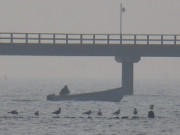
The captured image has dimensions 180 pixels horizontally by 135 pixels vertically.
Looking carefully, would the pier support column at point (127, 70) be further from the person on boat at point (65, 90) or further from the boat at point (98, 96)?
the person on boat at point (65, 90)

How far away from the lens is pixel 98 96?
72875mm

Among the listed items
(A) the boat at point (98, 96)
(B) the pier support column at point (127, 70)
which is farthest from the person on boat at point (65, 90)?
(B) the pier support column at point (127, 70)

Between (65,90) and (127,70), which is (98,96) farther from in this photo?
(127,70)

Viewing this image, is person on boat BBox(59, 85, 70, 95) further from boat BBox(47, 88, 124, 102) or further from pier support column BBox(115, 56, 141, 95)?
pier support column BBox(115, 56, 141, 95)

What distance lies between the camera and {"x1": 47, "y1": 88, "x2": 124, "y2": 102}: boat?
7086 centimetres

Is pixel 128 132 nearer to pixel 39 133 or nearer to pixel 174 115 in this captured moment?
pixel 39 133

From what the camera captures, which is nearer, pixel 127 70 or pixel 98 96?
pixel 98 96

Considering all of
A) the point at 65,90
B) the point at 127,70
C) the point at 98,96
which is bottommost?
the point at 98,96

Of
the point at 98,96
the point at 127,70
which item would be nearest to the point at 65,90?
the point at 98,96

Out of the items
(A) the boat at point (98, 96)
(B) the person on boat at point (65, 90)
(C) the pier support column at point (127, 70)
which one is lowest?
(A) the boat at point (98, 96)

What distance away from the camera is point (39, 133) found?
142ft

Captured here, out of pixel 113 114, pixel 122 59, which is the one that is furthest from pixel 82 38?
pixel 113 114

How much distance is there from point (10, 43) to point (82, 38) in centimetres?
653

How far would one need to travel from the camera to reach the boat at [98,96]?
232ft
